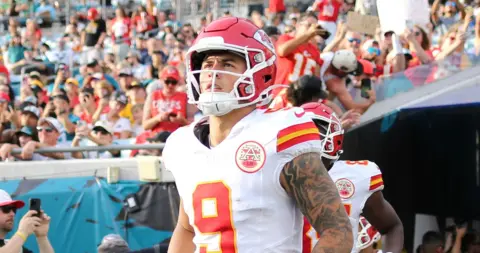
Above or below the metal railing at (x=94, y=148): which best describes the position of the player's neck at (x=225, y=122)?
below

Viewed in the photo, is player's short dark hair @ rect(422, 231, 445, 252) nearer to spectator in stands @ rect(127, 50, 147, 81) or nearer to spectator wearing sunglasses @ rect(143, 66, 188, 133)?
spectator wearing sunglasses @ rect(143, 66, 188, 133)

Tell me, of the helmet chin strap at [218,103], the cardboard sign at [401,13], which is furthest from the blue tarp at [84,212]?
the helmet chin strap at [218,103]

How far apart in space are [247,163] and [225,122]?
0.20 metres

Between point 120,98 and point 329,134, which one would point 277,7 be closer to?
point 120,98

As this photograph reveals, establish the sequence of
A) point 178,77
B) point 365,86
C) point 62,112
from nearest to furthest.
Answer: point 365,86, point 178,77, point 62,112

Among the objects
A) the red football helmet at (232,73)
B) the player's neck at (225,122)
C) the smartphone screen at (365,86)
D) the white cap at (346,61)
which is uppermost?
the white cap at (346,61)

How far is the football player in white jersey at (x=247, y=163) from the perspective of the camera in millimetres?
2799

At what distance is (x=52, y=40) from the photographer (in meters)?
17.4

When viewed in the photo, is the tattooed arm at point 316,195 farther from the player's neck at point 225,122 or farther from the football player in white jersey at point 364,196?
the football player in white jersey at point 364,196

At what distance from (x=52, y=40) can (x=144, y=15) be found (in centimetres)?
209

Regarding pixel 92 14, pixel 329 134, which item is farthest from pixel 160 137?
pixel 92 14

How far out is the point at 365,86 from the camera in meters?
7.93

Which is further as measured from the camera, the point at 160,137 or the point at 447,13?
the point at 447,13

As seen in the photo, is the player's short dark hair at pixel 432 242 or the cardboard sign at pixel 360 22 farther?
the cardboard sign at pixel 360 22
